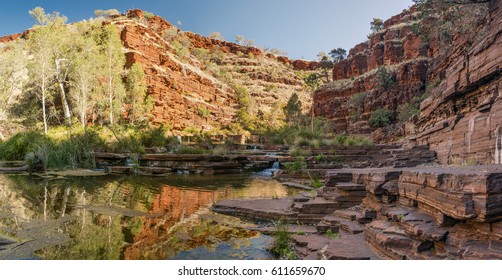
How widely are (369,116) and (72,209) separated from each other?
39.1 meters

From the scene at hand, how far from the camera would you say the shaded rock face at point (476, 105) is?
22.6 feet

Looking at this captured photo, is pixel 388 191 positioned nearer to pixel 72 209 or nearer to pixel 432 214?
pixel 432 214

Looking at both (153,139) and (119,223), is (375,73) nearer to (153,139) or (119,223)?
(153,139)

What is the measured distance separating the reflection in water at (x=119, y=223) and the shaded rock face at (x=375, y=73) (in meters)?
34.6

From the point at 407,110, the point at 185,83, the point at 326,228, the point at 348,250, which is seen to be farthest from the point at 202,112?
the point at 348,250

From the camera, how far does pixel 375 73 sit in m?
45.2

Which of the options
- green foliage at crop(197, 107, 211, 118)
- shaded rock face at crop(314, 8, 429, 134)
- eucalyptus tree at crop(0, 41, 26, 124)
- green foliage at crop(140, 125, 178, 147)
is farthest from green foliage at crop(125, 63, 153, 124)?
shaded rock face at crop(314, 8, 429, 134)

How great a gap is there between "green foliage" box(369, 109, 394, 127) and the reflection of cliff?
32.0 metres

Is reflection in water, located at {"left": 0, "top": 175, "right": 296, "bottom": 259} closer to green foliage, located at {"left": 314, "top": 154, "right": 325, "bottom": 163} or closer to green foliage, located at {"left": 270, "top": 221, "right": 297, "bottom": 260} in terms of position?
green foliage, located at {"left": 270, "top": 221, "right": 297, "bottom": 260}

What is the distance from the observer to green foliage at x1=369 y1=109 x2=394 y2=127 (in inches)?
1437

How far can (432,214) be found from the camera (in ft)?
10.9

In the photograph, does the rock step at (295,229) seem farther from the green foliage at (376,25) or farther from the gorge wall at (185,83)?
the green foliage at (376,25)

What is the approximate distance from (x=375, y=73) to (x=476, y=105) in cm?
3902

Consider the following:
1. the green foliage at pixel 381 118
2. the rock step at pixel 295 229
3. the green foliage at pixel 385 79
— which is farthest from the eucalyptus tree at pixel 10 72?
the green foliage at pixel 385 79
